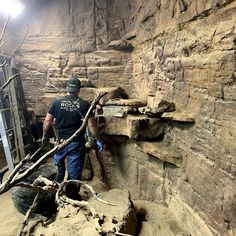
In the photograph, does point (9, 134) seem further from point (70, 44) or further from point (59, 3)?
point (59, 3)

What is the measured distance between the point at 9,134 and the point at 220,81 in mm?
3612

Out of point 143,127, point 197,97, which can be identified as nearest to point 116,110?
point 143,127

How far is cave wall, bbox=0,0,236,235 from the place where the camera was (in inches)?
85.9

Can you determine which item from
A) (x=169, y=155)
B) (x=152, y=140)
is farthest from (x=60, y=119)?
(x=169, y=155)

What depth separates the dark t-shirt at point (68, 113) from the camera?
332 centimetres

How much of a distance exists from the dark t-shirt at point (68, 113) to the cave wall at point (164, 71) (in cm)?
89

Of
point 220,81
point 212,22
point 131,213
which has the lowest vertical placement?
point 131,213

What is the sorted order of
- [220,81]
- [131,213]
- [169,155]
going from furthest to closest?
[169,155], [131,213], [220,81]

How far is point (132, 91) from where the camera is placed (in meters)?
4.45

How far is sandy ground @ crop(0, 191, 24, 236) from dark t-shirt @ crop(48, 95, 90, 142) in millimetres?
1211

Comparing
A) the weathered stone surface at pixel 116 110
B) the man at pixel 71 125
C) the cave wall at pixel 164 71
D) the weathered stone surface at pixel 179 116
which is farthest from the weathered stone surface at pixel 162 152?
the man at pixel 71 125

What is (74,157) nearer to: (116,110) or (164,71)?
(116,110)

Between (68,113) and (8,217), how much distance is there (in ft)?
5.15

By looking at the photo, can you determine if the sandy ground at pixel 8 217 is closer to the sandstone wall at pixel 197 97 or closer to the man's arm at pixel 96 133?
the man's arm at pixel 96 133
